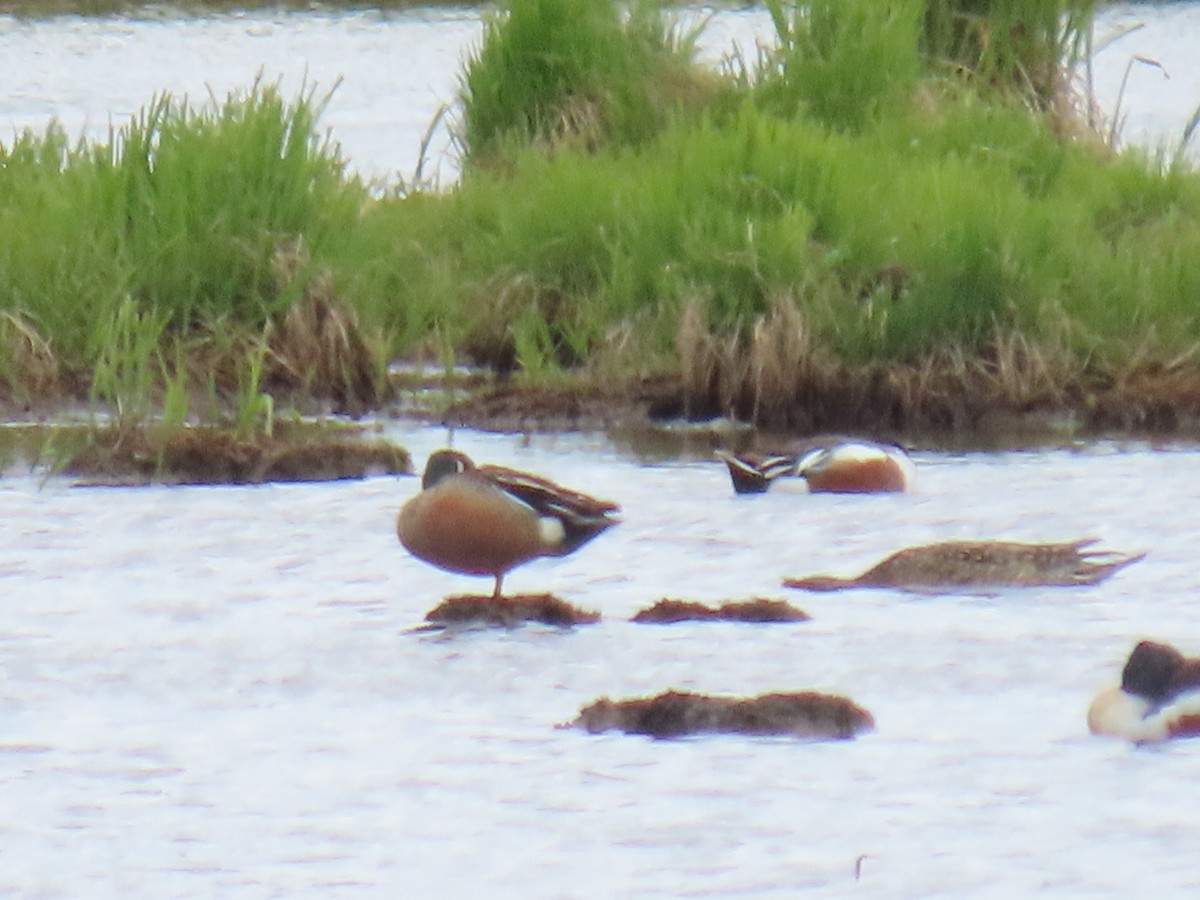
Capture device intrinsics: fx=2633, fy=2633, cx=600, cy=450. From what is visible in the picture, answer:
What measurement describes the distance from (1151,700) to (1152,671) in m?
0.08

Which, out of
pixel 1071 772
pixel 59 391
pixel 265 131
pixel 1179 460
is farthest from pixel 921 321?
pixel 1071 772

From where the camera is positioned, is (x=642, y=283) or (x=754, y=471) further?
(x=642, y=283)

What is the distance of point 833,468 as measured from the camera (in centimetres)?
1000

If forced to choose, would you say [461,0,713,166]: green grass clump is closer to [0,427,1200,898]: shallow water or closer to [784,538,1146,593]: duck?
[0,427,1200,898]: shallow water

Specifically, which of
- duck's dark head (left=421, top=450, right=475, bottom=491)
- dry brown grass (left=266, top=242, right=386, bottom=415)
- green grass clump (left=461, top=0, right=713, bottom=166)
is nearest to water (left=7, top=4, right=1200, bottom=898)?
duck's dark head (left=421, top=450, right=475, bottom=491)

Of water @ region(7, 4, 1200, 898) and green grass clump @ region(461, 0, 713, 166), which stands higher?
green grass clump @ region(461, 0, 713, 166)

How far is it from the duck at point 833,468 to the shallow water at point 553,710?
0.08m

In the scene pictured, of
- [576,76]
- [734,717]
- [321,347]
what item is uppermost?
[576,76]

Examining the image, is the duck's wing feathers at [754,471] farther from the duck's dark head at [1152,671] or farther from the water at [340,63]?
the water at [340,63]

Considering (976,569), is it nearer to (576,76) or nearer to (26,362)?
(26,362)

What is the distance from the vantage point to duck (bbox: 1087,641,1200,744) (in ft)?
20.6

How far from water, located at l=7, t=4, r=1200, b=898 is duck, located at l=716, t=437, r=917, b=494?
102 mm

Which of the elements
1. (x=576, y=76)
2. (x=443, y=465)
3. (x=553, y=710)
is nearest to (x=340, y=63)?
(x=576, y=76)

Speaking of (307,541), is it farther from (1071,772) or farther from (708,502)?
(1071,772)
